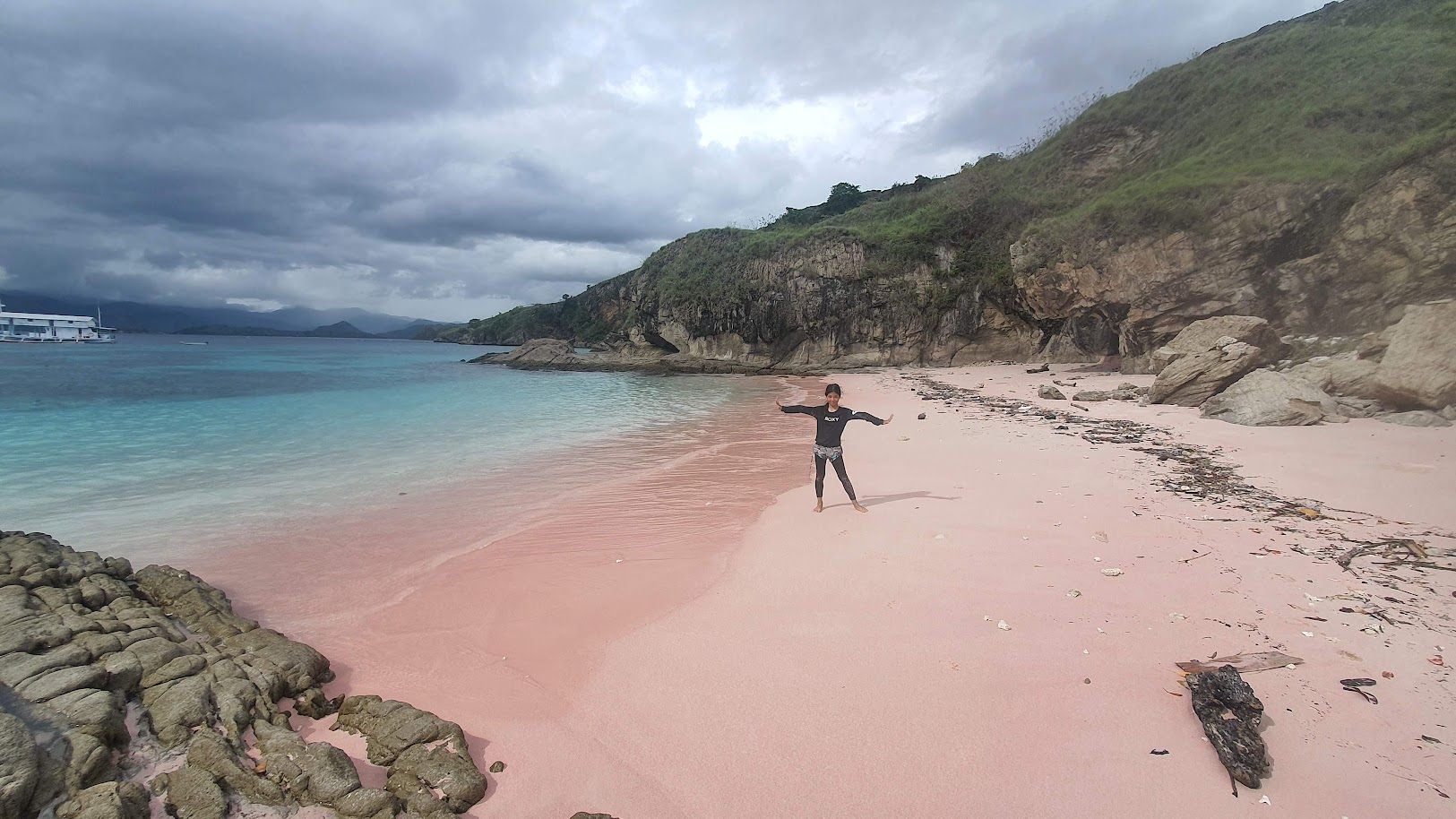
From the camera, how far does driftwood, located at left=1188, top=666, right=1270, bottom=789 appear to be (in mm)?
2625

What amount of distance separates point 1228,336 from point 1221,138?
54.4 ft

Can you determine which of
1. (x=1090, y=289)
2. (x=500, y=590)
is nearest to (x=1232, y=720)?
(x=500, y=590)

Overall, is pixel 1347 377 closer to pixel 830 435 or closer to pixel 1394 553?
pixel 1394 553

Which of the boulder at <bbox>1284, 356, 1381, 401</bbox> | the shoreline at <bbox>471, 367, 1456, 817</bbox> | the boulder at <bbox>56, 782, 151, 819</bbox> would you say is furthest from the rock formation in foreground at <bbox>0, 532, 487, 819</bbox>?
the boulder at <bbox>1284, 356, 1381, 401</bbox>

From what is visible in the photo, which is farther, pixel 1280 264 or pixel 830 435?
pixel 1280 264

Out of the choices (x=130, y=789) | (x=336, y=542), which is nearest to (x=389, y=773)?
(x=130, y=789)

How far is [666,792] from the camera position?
291cm

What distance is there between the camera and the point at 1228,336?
45.7ft

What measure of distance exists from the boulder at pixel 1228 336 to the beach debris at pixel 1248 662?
12908mm

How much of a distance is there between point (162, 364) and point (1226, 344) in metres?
67.9

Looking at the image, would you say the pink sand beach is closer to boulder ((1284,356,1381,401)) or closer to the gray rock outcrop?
boulder ((1284,356,1381,401))

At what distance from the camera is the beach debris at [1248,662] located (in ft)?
10.9

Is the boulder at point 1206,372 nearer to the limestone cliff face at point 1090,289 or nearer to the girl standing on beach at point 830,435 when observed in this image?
the limestone cliff face at point 1090,289

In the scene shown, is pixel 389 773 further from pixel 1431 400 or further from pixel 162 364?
pixel 162 364
